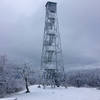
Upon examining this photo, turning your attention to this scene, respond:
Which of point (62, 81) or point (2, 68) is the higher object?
point (2, 68)

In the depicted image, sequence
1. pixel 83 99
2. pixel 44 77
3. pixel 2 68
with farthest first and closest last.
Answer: pixel 44 77, pixel 2 68, pixel 83 99

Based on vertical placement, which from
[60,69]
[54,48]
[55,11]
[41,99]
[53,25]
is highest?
[55,11]

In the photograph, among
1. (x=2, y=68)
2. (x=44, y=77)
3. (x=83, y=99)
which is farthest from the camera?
(x=44, y=77)

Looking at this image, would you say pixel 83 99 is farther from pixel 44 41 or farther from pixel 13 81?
pixel 44 41

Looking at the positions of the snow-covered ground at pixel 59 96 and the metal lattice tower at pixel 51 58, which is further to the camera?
the metal lattice tower at pixel 51 58

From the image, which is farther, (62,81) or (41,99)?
(62,81)

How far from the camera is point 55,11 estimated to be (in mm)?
38438

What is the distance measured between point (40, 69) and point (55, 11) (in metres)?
11.7

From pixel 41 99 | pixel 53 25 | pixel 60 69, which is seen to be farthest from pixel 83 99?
pixel 53 25

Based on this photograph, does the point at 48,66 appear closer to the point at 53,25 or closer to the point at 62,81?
the point at 62,81

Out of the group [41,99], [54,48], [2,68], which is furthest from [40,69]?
[41,99]

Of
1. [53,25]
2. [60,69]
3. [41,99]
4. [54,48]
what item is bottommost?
[41,99]

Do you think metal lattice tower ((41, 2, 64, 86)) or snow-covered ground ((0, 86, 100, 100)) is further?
metal lattice tower ((41, 2, 64, 86))

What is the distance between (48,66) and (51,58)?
5.60 ft
